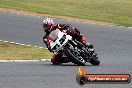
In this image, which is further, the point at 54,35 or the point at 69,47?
the point at 69,47

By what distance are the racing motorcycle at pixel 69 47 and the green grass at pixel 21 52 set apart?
8.22ft

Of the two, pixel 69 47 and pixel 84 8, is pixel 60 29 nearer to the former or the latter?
pixel 69 47

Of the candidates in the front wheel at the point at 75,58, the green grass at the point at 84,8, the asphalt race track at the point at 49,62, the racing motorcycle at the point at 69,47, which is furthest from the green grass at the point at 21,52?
the green grass at the point at 84,8

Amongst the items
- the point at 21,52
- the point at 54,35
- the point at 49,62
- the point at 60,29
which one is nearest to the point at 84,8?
the point at 21,52

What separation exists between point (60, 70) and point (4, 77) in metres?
2.31

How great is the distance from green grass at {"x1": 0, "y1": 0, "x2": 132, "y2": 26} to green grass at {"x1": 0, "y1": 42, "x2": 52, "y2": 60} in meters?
9.06

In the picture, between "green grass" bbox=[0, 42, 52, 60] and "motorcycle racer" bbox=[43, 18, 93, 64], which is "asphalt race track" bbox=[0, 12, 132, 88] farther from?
"green grass" bbox=[0, 42, 52, 60]

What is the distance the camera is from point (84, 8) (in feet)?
114

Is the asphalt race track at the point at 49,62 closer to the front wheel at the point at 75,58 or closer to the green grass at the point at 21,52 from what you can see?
the front wheel at the point at 75,58

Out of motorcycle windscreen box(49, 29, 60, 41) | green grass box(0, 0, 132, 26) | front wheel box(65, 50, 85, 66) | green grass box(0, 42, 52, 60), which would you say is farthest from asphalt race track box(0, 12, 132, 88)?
green grass box(0, 0, 132, 26)

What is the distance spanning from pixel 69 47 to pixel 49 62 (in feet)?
5.52

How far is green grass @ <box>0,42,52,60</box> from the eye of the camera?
18.3 m

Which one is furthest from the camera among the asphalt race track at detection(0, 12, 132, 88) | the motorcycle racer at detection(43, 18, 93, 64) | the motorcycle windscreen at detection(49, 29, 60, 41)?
the motorcycle racer at detection(43, 18, 93, 64)

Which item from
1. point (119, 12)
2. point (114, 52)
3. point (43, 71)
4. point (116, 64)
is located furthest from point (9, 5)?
point (43, 71)
